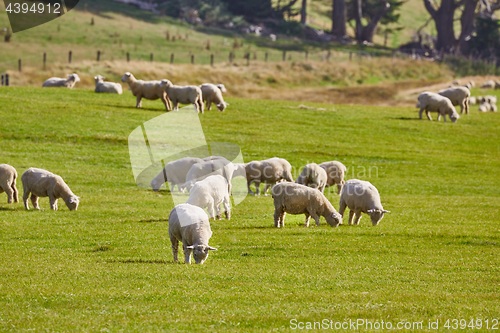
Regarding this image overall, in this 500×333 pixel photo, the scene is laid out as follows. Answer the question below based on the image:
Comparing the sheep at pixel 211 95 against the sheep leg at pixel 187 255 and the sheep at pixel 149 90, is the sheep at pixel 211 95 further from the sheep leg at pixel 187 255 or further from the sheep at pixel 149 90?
the sheep leg at pixel 187 255

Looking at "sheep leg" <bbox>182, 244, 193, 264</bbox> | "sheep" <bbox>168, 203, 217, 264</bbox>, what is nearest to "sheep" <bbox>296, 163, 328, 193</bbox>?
"sheep" <bbox>168, 203, 217, 264</bbox>

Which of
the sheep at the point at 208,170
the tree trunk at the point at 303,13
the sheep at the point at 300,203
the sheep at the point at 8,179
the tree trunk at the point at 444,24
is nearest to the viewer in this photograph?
the sheep at the point at 300,203

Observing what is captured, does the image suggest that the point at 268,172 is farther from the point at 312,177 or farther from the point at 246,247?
the point at 246,247

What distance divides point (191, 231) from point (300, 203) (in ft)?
19.3

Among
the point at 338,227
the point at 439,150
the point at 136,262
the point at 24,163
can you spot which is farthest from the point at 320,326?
the point at 439,150

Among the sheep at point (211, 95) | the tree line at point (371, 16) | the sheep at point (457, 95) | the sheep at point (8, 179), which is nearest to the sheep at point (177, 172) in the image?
the sheep at point (8, 179)

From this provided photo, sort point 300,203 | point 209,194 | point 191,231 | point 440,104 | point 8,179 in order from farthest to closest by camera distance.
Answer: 1. point 440,104
2. point 8,179
3. point 300,203
4. point 209,194
5. point 191,231

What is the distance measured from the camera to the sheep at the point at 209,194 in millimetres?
24078

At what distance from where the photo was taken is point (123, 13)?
336ft

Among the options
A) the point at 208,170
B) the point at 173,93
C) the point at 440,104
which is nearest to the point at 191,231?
the point at 208,170

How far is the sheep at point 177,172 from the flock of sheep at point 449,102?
23.6 m

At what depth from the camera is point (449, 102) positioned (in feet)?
174

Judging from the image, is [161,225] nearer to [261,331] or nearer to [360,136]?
[261,331]

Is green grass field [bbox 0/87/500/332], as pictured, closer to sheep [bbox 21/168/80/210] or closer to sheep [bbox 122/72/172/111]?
sheep [bbox 21/168/80/210]
